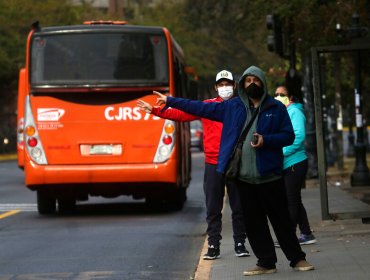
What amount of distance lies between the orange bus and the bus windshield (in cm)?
2

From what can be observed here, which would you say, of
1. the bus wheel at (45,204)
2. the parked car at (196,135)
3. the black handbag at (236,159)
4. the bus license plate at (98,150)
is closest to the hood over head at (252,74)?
the black handbag at (236,159)

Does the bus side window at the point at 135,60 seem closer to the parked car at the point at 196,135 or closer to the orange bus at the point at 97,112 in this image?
the orange bus at the point at 97,112

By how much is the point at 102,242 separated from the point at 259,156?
17.5ft

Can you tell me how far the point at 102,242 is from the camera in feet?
49.2

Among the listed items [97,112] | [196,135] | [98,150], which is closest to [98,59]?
[97,112]

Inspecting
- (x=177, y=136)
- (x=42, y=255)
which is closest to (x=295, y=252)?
(x=42, y=255)

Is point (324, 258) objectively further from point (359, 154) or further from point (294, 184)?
point (359, 154)

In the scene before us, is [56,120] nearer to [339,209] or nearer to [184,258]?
[339,209]

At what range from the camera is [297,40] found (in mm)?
29891

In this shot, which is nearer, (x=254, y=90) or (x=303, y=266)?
(x=254, y=90)

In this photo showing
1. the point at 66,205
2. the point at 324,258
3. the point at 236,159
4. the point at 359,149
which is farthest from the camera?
the point at 359,149

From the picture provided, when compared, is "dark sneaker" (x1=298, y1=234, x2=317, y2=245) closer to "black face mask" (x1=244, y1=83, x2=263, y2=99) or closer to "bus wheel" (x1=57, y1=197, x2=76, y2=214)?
"black face mask" (x1=244, y1=83, x2=263, y2=99)

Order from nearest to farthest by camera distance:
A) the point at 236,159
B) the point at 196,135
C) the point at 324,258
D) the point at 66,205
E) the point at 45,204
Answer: the point at 236,159
the point at 324,258
the point at 45,204
the point at 66,205
the point at 196,135

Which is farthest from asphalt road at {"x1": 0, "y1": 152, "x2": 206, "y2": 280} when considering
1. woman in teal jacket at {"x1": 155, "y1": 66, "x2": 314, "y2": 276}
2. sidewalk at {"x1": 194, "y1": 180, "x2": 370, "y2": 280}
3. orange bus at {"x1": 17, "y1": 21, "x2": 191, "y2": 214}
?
woman in teal jacket at {"x1": 155, "y1": 66, "x2": 314, "y2": 276}
